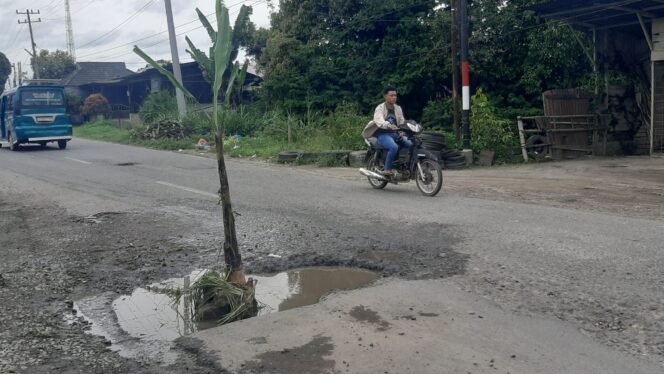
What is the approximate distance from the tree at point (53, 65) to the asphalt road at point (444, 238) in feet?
188

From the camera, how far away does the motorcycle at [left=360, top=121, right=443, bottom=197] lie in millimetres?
10320

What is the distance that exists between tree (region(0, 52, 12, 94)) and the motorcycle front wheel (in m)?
70.3

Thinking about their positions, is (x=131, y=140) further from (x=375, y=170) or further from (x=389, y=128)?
(x=389, y=128)

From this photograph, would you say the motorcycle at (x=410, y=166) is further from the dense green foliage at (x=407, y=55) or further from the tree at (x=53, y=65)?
the tree at (x=53, y=65)

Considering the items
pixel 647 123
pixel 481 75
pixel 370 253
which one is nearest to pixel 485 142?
pixel 647 123

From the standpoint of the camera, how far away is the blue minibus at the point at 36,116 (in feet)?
78.3

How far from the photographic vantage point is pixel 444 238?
280 inches

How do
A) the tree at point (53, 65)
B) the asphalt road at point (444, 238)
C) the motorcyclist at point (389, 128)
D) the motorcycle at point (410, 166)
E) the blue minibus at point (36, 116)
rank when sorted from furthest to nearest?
the tree at point (53, 65) → the blue minibus at point (36, 116) → the motorcyclist at point (389, 128) → the motorcycle at point (410, 166) → the asphalt road at point (444, 238)

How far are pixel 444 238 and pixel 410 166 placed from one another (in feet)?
12.1

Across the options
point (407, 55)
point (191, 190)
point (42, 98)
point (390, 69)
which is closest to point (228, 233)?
point (191, 190)

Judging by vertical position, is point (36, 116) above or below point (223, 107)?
above

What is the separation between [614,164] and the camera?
14.4 meters

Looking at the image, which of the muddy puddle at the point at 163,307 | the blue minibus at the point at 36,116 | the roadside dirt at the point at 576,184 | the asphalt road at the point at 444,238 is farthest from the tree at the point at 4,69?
the muddy puddle at the point at 163,307

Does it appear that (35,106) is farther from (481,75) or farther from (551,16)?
(551,16)
